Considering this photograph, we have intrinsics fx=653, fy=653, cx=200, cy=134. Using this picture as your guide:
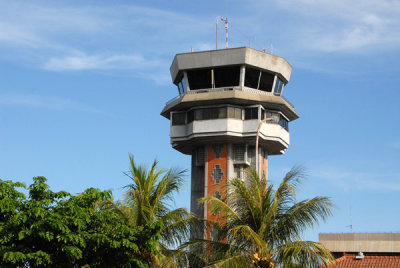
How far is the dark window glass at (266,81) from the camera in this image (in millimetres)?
64938

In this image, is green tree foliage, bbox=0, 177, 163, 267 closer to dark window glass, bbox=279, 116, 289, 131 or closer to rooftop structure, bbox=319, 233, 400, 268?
dark window glass, bbox=279, 116, 289, 131

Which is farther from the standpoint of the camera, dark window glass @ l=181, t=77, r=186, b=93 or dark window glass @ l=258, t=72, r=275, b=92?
dark window glass @ l=181, t=77, r=186, b=93

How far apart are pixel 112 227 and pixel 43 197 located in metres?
A: 3.39

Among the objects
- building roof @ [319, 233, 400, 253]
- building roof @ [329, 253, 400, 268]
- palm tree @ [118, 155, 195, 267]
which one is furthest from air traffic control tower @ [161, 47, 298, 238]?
palm tree @ [118, 155, 195, 267]

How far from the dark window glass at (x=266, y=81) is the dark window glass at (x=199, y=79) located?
5214 millimetres

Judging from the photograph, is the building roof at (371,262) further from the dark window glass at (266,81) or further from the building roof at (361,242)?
the building roof at (361,242)

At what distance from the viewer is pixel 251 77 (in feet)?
211

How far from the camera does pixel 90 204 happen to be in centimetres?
2808

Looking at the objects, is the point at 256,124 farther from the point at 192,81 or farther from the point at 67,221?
the point at 67,221

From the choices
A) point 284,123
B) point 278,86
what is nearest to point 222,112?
point 278,86

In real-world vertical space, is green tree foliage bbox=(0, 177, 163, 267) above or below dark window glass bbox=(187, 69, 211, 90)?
below

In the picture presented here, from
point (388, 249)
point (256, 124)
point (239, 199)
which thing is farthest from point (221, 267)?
point (388, 249)

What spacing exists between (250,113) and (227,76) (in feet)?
14.0

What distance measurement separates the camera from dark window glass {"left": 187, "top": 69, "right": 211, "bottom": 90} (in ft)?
212
